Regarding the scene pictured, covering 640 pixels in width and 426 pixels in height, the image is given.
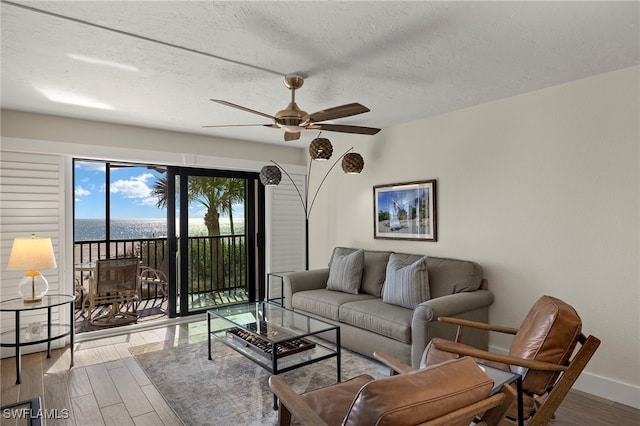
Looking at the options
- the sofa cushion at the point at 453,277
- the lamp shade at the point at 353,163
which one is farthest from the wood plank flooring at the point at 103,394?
the lamp shade at the point at 353,163

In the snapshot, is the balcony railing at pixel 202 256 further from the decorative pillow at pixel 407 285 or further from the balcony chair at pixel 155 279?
the decorative pillow at pixel 407 285

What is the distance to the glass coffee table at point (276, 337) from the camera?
9.20 ft

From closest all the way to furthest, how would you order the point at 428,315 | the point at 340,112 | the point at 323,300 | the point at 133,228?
the point at 340,112
the point at 428,315
the point at 323,300
the point at 133,228

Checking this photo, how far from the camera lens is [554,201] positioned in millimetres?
3125

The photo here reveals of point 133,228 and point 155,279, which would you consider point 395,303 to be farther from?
point 133,228

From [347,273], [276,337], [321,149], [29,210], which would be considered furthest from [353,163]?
[29,210]

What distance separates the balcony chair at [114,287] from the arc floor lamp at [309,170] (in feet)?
6.61

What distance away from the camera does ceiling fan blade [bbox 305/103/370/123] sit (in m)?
2.54

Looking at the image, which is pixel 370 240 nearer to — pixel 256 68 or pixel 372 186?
pixel 372 186

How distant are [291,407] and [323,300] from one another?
249 cm

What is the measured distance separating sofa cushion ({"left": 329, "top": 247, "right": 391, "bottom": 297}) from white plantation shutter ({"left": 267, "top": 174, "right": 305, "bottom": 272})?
159 centimetres

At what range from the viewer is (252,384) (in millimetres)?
3014

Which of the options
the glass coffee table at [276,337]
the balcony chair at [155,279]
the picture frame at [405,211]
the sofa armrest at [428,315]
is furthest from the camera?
the balcony chair at [155,279]

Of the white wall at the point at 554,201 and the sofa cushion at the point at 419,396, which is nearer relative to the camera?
the sofa cushion at the point at 419,396
